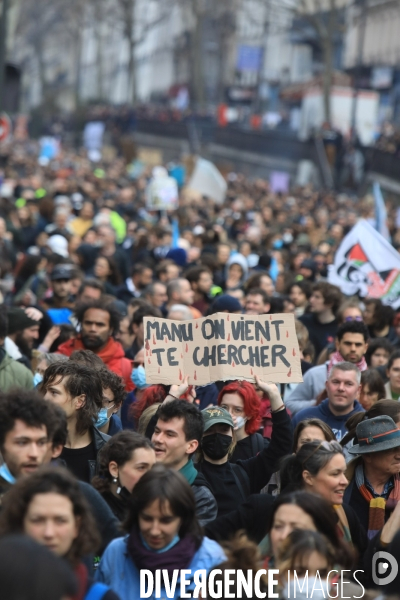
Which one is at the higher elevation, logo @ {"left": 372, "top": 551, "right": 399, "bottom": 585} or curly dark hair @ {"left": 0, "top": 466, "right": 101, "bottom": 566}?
curly dark hair @ {"left": 0, "top": 466, "right": 101, "bottom": 566}

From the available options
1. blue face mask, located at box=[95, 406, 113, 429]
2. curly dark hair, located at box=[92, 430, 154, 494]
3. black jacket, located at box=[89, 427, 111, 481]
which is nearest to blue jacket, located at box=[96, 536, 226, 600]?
curly dark hair, located at box=[92, 430, 154, 494]

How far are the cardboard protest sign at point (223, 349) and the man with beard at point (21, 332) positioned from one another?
71.3 inches

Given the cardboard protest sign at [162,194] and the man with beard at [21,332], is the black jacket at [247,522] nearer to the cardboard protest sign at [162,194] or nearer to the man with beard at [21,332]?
the man with beard at [21,332]

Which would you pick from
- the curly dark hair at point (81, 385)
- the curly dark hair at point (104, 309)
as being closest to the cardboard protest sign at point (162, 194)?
the curly dark hair at point (104, 309)

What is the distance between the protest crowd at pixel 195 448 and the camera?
4.15m

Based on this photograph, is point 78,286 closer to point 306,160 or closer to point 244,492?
point 244,492

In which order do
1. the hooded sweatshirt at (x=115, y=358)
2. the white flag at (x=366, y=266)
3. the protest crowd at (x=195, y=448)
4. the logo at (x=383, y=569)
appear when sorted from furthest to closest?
the white flag at (x=366, y=266), the hooded sweatshirt at (x=115, y=358), the logo at (x=383, y=569), the protest crowd at (x=195, y=448)

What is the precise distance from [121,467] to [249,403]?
151cm

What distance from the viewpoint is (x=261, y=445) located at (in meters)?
6.57

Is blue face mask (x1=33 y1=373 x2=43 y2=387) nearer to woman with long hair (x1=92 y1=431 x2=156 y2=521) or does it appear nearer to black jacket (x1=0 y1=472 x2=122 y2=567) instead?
woman with long hair (x1=92 y1=431 x2=156 y2=521)

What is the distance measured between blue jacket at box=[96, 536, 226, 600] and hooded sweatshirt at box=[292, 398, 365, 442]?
2.50 m

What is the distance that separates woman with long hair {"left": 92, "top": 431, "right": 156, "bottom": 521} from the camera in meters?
5.08

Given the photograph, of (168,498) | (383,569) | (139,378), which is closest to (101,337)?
(139,378)

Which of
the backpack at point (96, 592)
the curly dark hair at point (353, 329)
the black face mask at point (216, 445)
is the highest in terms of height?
the backpack at point (96, 592)
